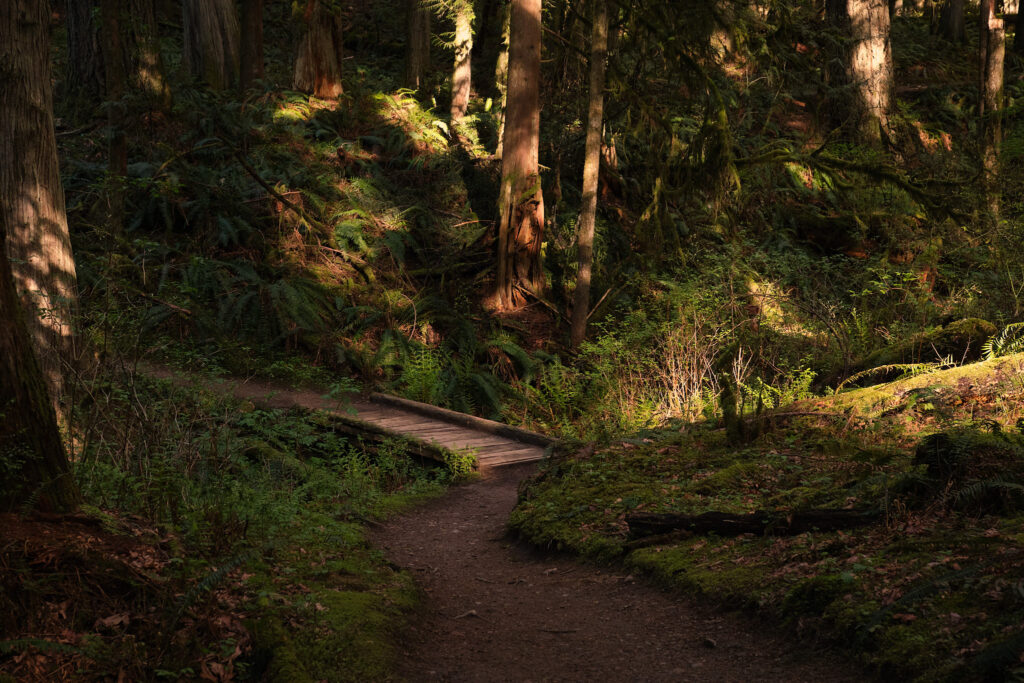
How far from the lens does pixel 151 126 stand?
59.9 feet

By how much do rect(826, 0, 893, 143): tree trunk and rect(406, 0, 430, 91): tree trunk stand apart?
11120mm

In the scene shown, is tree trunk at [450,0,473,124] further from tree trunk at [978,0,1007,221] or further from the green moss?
the green moss

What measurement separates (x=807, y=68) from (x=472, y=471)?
9741mm

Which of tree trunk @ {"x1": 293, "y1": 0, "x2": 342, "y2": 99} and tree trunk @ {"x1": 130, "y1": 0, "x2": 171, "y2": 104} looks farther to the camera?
tree trunk @ {"x1": 293, "y1": 0, "x2": 342, "y2": 99}

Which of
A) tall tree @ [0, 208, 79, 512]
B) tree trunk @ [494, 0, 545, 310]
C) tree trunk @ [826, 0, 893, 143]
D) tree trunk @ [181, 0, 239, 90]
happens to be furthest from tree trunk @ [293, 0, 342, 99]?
tall tree @ [0, 208, 79, 512]

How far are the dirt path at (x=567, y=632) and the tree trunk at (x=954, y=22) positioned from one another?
2965cm

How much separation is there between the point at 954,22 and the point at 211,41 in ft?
81.9

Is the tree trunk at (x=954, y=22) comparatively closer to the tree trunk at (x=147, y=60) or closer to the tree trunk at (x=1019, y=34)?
the tree trunk at (x=1019, y=34)

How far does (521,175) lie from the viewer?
51.0ft

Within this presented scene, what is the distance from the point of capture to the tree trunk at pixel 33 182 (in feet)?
26.2

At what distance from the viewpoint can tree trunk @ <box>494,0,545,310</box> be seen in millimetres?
14984

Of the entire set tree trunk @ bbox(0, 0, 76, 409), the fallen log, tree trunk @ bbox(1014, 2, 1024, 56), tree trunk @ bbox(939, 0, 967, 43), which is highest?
tree trunk @ bbox(939, 0, 967, 43)

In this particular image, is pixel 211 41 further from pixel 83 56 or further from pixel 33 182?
pixel 33 182

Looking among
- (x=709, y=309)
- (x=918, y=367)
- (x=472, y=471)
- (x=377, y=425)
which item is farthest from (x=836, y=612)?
(x=709, y=309)
